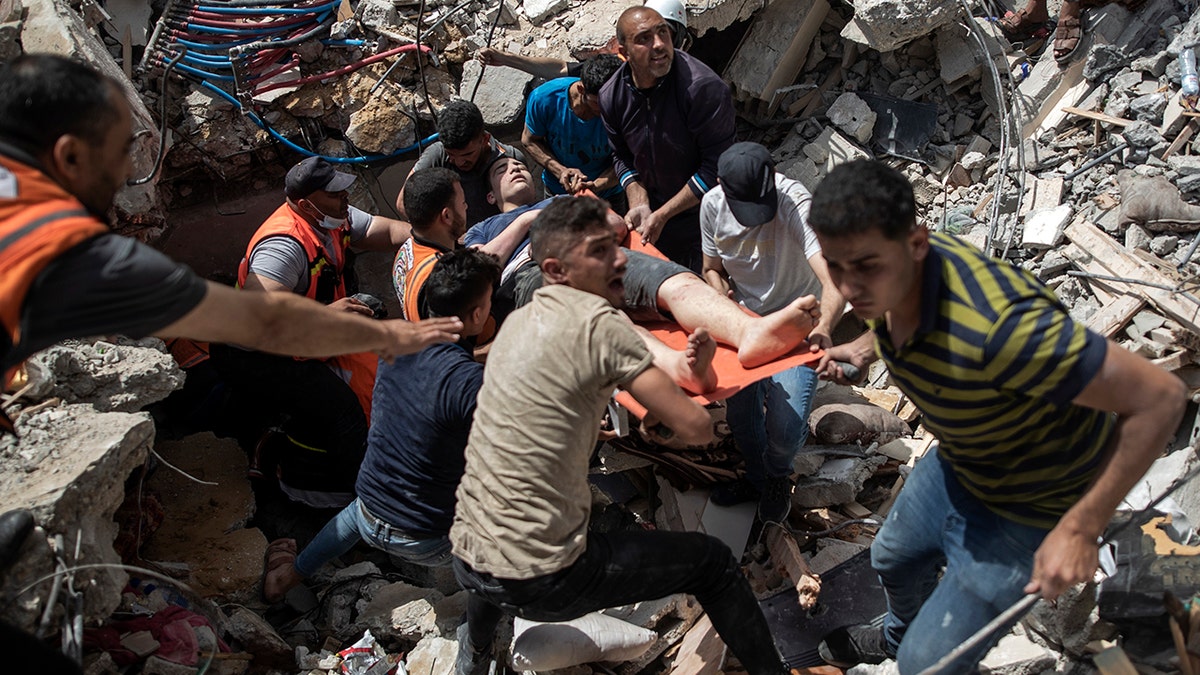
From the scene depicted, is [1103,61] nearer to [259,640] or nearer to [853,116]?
[853,116]

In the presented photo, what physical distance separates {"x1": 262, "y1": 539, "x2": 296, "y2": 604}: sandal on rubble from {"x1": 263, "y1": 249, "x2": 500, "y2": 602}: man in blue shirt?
0.84m

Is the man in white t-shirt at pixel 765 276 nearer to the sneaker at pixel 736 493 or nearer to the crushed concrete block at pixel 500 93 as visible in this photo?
the sneaker at pixel 736 493

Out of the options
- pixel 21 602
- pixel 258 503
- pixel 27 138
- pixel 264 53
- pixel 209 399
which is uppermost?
pixel 27 138

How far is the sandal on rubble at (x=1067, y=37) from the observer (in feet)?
19.9

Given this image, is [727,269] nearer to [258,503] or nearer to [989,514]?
[989,514]

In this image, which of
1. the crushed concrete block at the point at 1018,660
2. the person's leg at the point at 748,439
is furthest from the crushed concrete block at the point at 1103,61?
the crushed concrete block at the point at 1018,660

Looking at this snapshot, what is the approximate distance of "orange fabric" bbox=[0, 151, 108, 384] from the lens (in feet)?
7.13

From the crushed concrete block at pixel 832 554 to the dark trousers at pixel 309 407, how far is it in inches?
99.0

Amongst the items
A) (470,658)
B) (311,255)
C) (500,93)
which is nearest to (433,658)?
(470,658)

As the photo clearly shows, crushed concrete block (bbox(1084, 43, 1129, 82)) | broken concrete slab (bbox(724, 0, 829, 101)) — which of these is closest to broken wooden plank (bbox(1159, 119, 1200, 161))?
crushed concrete block (bbox(1084, 43, 1129, 82))

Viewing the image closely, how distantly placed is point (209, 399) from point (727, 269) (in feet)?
11.5

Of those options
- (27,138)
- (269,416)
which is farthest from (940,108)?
(27,138)

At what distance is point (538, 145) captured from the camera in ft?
18.6

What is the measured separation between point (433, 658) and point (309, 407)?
5.22 ft
